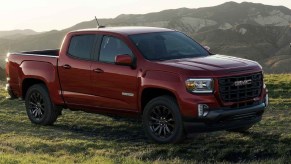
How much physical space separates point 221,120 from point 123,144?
5.82 feet

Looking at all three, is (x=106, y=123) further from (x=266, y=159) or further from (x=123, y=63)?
(x=266, y=159)

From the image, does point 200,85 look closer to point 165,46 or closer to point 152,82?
point 152,82

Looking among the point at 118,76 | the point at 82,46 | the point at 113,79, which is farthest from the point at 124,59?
the point at 82,46

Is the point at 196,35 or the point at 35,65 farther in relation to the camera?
the point at 196,35

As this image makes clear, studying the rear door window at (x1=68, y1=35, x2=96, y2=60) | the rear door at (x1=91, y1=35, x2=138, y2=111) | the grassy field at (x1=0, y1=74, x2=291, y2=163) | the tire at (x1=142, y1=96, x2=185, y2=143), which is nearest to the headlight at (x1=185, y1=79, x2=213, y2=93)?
the tire at (x1=142, y1=96, x2=185, y2=143)

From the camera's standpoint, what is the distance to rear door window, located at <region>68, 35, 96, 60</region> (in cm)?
988

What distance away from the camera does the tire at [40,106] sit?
10867 millimetres

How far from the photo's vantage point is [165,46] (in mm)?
9422

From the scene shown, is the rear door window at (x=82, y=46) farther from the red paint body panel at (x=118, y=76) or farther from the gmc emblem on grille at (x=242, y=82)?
the gmc emblem on grille at (x=242, y=82)

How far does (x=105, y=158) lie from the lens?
765 centimetres

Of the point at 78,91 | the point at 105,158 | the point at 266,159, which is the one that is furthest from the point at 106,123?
the point at 266,159

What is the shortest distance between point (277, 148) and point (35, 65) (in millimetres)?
5357

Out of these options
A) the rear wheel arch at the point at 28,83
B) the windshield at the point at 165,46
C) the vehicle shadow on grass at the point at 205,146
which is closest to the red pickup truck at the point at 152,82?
the windshield at the point at 165,46

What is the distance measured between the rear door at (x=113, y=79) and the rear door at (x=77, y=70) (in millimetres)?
231
